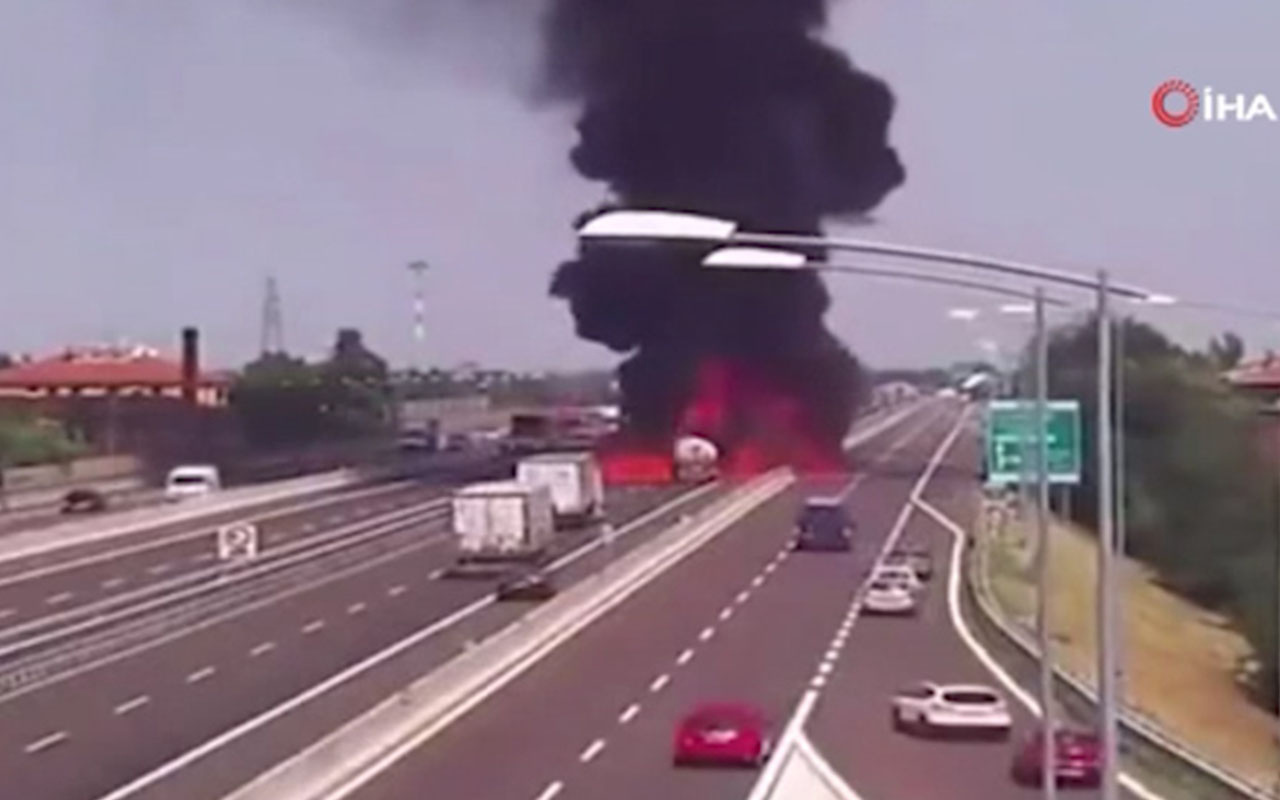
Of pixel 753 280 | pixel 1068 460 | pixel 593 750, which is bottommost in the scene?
pixel 593 750

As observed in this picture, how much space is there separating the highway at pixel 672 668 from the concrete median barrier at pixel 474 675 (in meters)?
0.12

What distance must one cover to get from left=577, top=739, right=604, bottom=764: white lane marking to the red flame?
11.3 m

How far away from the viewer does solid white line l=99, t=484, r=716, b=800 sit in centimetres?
1459

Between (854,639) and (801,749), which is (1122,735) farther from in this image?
(854,639)

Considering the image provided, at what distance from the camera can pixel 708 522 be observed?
87.2ft

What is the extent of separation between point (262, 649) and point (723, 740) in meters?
5.43

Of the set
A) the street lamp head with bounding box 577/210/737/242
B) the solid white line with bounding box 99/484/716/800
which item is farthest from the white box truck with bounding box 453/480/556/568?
the street lamp head with bounding box 577/210/737/242

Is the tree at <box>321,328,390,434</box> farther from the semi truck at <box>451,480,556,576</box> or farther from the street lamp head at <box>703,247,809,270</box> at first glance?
the street lamp head at <box>703,247,809,270</box>

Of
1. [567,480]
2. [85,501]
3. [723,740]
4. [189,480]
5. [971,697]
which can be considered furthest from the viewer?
[85,501]

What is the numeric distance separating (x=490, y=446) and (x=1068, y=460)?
10175 mm

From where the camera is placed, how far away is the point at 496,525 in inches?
957

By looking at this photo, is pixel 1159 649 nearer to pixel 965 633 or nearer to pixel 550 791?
pixel 965 633

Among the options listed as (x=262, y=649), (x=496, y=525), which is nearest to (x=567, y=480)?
(x=496, y=525)

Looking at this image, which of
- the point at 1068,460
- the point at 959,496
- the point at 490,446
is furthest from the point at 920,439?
the point at 1068,460
